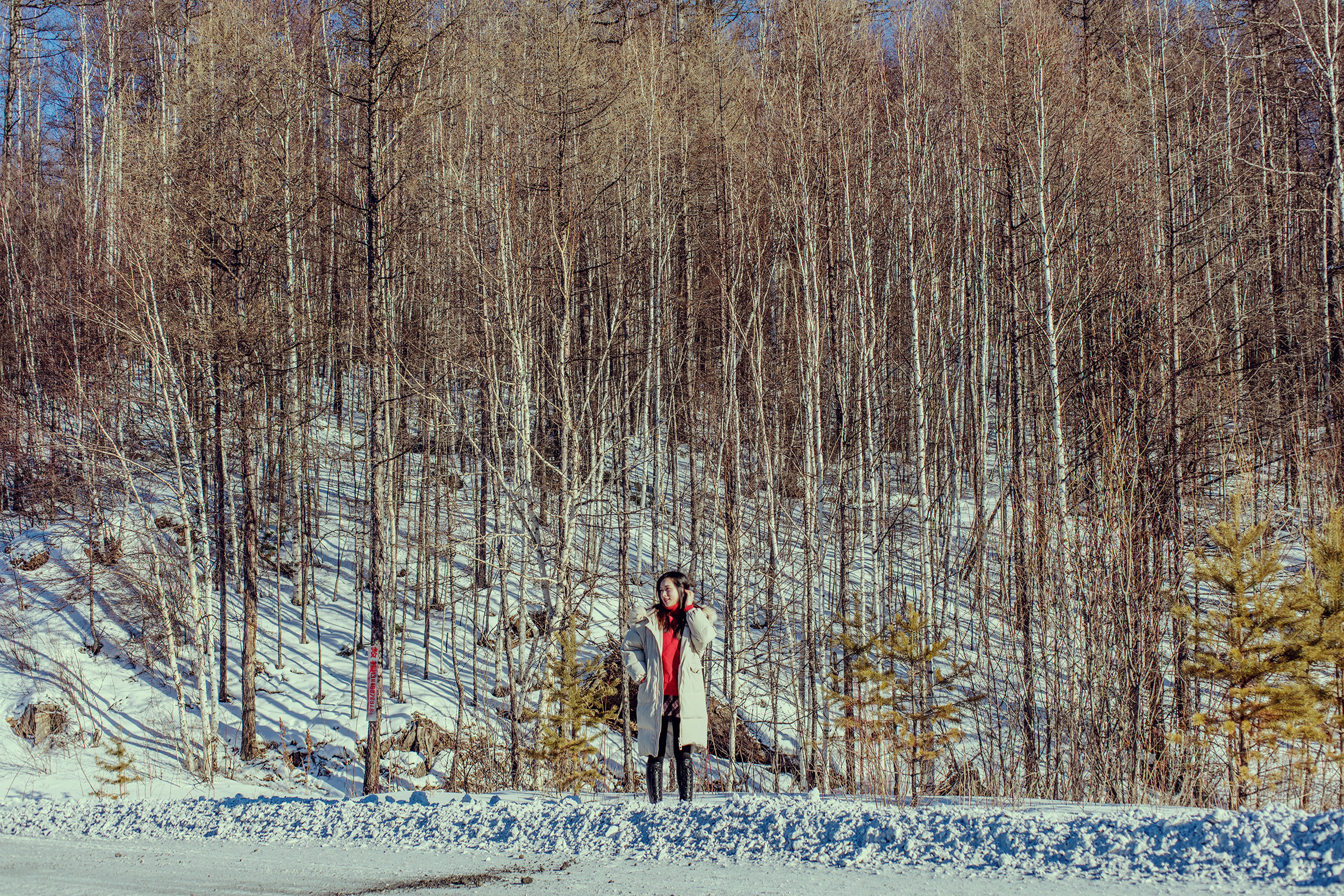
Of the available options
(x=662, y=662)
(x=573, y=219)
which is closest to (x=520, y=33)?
(x=573, y=219)

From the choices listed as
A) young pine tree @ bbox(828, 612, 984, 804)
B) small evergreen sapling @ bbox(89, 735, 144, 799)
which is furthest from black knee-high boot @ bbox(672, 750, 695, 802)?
small evergreen sapling @ bbox(89, 735, 144, 799)

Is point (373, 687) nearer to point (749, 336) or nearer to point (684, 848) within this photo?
point (684, 848)

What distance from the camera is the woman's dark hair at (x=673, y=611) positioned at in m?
5.45

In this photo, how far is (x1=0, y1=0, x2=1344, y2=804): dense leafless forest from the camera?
9.48 meters

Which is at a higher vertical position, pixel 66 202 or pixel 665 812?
pixel 66 202

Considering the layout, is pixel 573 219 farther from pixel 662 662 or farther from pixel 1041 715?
pixel 1041 715

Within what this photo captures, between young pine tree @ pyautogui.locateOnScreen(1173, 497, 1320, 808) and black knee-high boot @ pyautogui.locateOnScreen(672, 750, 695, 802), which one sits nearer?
black knee-high boot @ pyautogui.locateOnScreen(672, 750, 695, 802)

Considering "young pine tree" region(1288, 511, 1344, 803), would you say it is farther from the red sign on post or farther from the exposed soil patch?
the red sign on post

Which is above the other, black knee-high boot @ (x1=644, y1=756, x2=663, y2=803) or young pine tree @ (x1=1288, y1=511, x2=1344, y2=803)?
young pine tree @ (x1=1288, y1=511, x2=1344, y2=803)

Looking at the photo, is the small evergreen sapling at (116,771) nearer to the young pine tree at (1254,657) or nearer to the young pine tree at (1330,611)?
the young pine tree at (1254,657)

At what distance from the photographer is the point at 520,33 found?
17.2 m

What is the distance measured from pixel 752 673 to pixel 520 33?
13.7m

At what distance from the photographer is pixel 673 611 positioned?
216 inches

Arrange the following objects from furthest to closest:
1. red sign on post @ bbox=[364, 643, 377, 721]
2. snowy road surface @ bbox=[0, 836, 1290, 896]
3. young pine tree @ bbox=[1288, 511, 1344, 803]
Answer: red sign on post @ bbox=[364, 643, 377, 721] < young pine tree @ bbox=[1288, 511, 1344, 803] < snowy road surface @ bbox=[0, 836, 1290, 896]
